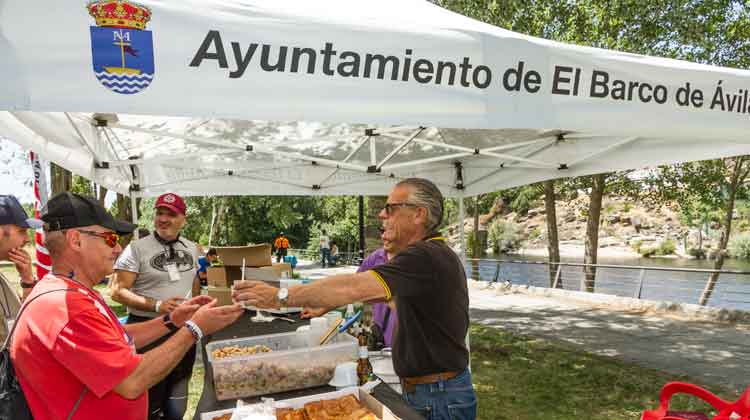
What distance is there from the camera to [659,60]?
2375 millimetres

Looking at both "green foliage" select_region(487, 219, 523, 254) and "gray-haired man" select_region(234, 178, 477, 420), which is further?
"green foliage" select_region(487, 219, 523, 254)

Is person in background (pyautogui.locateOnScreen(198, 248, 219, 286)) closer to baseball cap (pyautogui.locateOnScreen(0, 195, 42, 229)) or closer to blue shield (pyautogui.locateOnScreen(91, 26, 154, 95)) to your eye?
baseball cap (pyautogui.locateOnScreen(0, 195, 42, 229))

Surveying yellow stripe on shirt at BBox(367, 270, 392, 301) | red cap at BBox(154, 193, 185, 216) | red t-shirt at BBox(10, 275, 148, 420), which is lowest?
red t-shirt at BBox(10, 275, 148, 420)

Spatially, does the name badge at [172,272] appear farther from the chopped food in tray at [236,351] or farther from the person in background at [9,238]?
the chopped food in tray at [236,351]

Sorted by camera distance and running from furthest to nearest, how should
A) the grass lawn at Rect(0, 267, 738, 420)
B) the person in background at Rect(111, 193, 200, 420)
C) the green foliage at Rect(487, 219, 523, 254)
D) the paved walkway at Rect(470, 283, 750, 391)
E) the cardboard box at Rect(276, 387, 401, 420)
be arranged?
the green foliage at Rect(487, 219, 523, 254)
the paved walkway at Rect(470, 283, 750, 391)
the grass lawn at Rect(0, 267, 738, 420)
the person in background at Rect(111, 193, 200, 420)
the cardboard box at Rect(276, 387, 401, 420)

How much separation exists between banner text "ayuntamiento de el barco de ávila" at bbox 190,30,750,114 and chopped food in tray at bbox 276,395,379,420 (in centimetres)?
133

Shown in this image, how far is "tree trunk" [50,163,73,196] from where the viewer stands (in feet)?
40.0

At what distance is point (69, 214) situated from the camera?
168cm

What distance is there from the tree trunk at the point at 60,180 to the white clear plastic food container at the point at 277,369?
12.1 m

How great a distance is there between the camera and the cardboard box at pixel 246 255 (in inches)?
219

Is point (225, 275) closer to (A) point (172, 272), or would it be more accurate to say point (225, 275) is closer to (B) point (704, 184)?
(A) point (172, 272)

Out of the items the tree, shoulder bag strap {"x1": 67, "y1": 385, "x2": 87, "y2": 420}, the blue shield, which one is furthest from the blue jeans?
the tree

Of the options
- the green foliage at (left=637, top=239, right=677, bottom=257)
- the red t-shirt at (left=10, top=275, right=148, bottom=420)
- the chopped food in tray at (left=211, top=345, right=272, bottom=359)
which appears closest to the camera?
the red t-shirt at (left=10, top=275, right=148, bottom=420)

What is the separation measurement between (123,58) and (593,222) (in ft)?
45.6
